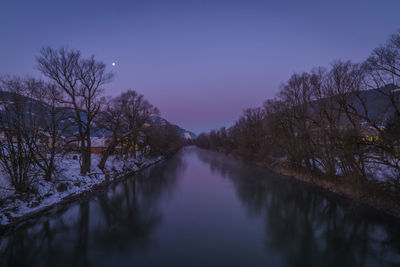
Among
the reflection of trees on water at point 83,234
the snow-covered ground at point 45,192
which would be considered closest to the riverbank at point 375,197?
the reflection of trees on water at point 83,234

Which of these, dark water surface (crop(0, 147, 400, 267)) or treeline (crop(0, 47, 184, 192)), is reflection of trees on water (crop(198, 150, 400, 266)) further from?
treeline (crop(0, 47, 184, 192))

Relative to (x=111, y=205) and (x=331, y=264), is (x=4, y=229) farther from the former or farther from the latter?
(x=331, y=264)

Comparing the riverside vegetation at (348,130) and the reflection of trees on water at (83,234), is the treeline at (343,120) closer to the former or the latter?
the riverside vegetation at (348,130)

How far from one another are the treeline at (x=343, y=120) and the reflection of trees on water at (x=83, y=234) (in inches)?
482

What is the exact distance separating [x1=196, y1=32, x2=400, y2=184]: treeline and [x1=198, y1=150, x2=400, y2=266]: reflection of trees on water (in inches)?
107

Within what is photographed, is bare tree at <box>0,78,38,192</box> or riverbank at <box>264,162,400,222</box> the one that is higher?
bare tree at <box>0,78,38,192</box>

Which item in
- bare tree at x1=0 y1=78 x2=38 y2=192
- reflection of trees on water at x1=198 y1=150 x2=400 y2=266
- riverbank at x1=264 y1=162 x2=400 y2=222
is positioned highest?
bare tree at x1=0 y1=78 x2=38 y2=192

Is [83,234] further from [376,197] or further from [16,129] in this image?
[376,197]

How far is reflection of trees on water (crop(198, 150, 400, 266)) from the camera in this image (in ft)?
25.9

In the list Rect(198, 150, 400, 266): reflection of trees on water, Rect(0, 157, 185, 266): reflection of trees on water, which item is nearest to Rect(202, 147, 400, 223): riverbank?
Rect(198, 150, 400, 266): reflection of trees on water

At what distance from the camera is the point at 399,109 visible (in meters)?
10.1

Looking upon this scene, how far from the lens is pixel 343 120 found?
14.9 meters

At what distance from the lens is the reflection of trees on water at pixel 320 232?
7.90 meters

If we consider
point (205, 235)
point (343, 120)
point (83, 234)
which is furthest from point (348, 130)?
point (83, 234)
